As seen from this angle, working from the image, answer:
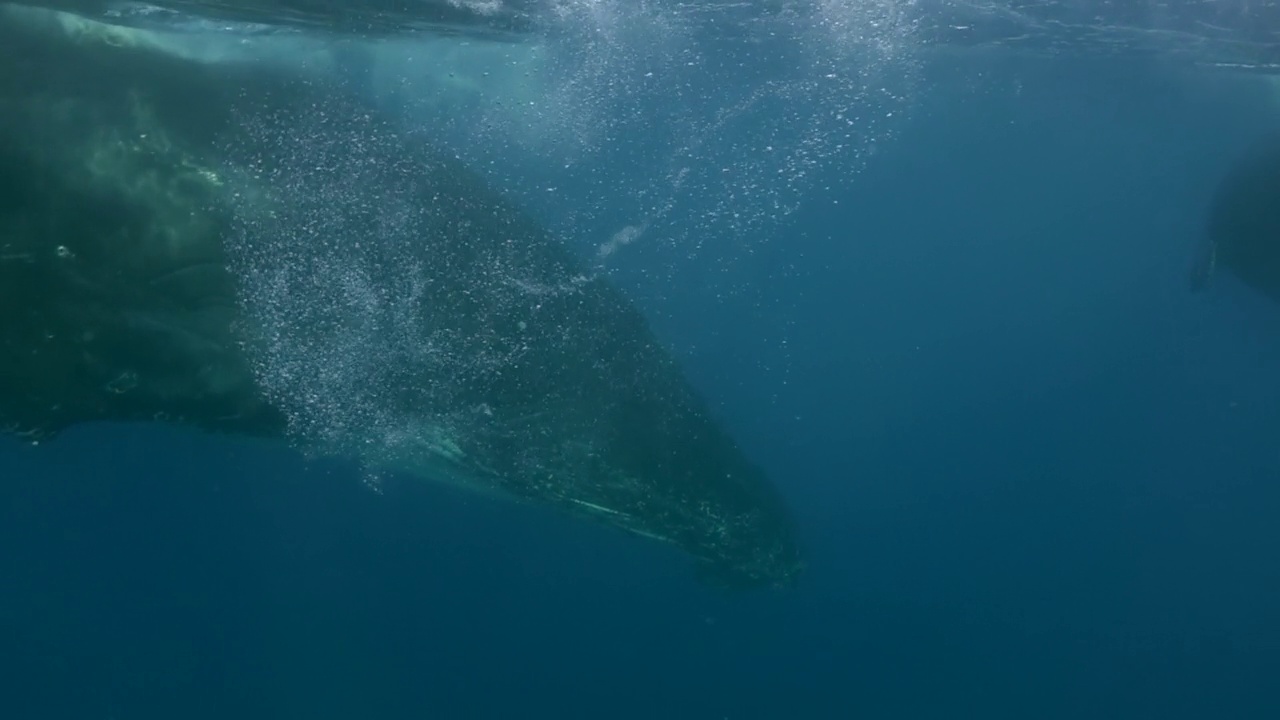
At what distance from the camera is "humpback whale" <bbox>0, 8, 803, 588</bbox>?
10016 mm

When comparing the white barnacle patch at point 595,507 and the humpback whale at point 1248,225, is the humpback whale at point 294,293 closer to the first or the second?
the white barnacle patch at point 595,507

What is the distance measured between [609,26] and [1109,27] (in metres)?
9.58

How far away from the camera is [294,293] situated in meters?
11.2

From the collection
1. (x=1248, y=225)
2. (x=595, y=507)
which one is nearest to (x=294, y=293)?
(x=595, y=507)

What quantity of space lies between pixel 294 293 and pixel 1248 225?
21777mm

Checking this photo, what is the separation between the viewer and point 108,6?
10977 mm

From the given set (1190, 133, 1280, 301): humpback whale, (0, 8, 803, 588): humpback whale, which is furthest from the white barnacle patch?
(1190, 133, 1280, 301): humpback whale

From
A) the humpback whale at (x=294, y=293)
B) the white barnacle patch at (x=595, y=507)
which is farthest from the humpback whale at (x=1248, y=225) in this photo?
the white barnacle patch at (x=595, y=507)

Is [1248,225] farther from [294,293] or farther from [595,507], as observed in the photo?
[294,293]

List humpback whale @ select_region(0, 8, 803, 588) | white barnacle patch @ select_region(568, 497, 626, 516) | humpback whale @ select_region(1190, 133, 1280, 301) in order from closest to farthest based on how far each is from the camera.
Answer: humpback whale @ select_region(0, 8, 803, 588)
white barnacle patch @ select_region(568, 497, 626, 516)
humpback whale @ select_region(1190, 133, 1280, 301)

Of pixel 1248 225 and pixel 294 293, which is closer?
pixel 294 293

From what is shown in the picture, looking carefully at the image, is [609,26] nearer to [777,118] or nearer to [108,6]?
[777,118]

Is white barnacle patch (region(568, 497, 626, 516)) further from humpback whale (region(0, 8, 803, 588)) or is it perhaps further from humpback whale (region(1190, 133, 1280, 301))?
humpback whale (region(1190, 133, 1280, 301))

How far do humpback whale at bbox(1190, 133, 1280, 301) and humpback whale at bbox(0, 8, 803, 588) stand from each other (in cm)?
1547
